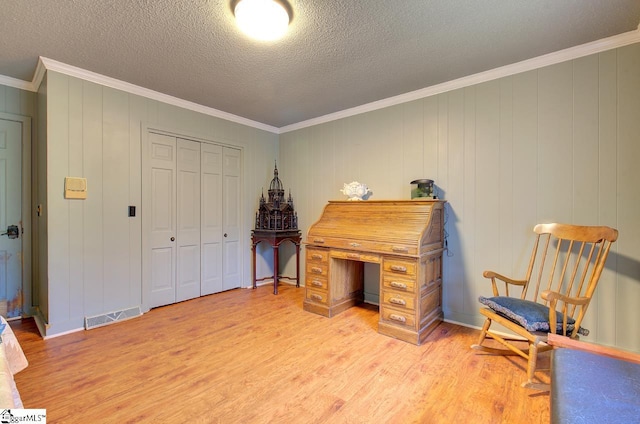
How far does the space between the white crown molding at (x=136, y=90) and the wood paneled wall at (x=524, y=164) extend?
1786 millimetres

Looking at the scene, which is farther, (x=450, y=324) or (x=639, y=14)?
(x=450, y=324)

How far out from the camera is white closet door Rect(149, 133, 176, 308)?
332cm

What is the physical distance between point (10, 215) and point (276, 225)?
278cm

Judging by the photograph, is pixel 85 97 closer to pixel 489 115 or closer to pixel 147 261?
pixel 147 261

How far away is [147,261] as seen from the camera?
3.26m

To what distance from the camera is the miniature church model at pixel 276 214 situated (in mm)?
4137

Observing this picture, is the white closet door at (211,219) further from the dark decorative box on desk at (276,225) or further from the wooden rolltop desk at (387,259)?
the wooden rolltop desk at (387,259)

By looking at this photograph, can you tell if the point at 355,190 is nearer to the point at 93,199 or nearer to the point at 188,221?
the point at 188,221

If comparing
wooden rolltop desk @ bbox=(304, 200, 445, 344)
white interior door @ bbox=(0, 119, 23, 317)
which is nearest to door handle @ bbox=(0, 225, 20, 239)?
white interior door @ bbox=(0, 119, 23, 317)

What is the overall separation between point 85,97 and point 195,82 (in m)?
1.01

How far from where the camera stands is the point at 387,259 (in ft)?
8.89

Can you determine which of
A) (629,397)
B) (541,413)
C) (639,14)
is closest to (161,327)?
(541,413)

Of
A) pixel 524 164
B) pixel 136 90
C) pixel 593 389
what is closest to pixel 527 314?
pixel 593 389

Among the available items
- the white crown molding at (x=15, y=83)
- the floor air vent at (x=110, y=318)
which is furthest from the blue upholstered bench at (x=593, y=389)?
the white crown molding at (x=15, y=83)
